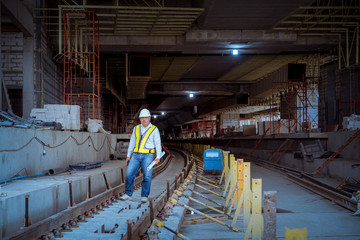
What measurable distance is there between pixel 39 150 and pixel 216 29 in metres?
11.6

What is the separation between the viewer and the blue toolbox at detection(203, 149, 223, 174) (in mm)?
13984

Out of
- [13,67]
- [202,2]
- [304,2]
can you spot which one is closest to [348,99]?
[304,2]

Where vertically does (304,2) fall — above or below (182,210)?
above

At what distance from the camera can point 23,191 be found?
6.56 m

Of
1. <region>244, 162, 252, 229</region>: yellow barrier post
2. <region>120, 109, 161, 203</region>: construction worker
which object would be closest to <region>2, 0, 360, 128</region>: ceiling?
<region>120, 109, 161, 203</region>: construction worker

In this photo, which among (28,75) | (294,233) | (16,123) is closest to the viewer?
(294,233)

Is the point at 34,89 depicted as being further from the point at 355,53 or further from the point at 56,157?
the point at 355,53

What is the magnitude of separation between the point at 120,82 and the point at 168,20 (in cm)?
1716

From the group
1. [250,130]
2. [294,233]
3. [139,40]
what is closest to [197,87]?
[250,130]

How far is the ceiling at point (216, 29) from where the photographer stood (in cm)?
1516

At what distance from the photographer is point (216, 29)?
1828 cm

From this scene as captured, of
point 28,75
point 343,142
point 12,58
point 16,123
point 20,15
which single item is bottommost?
point 343,142

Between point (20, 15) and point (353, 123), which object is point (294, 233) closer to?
point (353, 123)

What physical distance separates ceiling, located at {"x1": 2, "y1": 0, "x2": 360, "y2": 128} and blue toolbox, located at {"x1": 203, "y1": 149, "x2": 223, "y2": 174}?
5.99m
